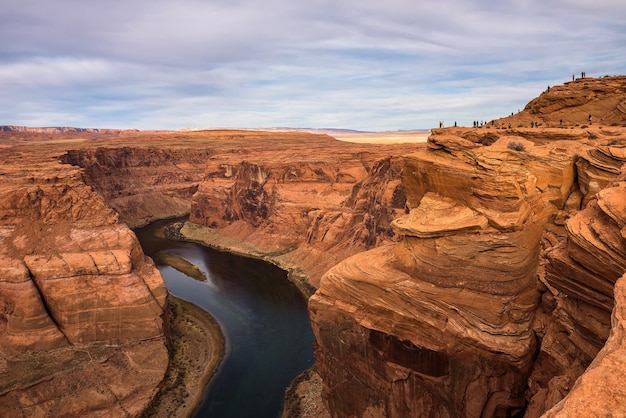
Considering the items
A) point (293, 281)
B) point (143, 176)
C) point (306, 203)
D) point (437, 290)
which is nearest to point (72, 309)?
point (293, 281)

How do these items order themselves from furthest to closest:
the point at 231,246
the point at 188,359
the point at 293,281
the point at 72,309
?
the point at 231,246
the point at 293,281
the point at 188,359
the point at 72,309

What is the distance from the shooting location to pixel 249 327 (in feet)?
139

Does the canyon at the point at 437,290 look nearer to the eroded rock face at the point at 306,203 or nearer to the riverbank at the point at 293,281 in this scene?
the riverbank at the point at 293,281

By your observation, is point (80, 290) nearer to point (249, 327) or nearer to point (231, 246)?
point (249, 327)

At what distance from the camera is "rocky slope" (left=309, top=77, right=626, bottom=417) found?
1789 cm

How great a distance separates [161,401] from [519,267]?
2533 centimetres

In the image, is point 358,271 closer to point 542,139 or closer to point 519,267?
point 519,267

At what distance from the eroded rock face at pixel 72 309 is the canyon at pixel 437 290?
0.36 ft

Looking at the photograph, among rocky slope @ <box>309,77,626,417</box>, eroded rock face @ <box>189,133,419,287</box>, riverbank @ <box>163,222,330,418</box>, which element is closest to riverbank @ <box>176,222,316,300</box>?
riverbank @ <box>163,222,330,418</box>

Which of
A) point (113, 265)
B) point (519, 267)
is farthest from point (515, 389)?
point (113, 265)

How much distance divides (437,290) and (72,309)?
27.2m

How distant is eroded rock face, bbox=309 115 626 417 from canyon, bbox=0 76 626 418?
66 millimetres

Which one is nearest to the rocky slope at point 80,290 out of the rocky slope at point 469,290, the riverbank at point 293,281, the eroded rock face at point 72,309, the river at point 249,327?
the eroded rock face at point 72,309

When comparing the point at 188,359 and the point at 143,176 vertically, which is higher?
the point at 143,176
